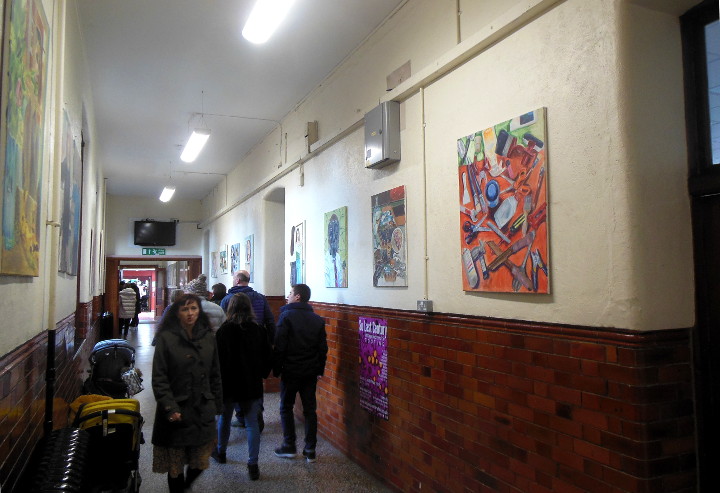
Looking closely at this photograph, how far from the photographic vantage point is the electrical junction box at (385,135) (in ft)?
12.8

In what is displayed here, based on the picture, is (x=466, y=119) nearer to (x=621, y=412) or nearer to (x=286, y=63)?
(x=621, y=412)

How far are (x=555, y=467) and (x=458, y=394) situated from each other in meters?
0.80

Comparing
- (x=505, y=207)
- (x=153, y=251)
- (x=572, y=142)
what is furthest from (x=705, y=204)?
(x=153, y=251)

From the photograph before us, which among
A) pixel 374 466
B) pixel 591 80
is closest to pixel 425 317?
pixel 374 466

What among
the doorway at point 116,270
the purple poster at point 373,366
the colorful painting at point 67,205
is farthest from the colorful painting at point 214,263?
the purple poster at point 373,366

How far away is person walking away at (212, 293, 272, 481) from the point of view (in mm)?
4184

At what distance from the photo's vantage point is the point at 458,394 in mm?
3189

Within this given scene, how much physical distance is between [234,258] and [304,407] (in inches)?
224

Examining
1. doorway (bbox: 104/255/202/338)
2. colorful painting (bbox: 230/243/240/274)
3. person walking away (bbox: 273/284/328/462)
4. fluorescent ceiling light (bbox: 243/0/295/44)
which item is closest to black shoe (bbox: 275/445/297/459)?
person walking away (bbox: 273/284/328/462)

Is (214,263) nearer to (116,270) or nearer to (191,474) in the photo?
(116,270)

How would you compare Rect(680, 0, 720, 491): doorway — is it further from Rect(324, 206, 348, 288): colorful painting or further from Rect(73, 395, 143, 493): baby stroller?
Rect(324, 206, 348, 288): colorful painting

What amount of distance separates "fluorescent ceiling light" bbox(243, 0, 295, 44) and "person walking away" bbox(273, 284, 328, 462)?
2.28 meters

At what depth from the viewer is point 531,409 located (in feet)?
8.62

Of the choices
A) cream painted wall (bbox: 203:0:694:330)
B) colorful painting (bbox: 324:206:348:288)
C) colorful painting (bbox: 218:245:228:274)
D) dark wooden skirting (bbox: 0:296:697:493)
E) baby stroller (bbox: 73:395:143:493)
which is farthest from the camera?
colorful painting (bbox: 218:245:228:274)
